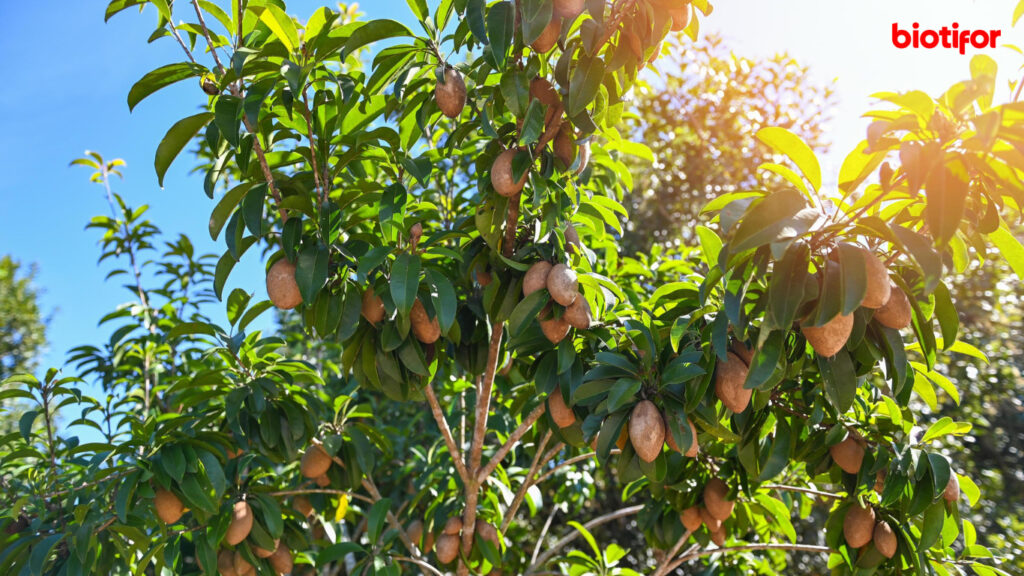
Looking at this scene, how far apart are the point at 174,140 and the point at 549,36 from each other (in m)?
0.85

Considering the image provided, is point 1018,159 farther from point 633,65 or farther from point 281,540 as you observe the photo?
point 281,540

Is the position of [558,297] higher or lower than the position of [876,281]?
higher

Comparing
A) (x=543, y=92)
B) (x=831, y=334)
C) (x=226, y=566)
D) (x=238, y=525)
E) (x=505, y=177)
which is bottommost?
(x=226, y=566)

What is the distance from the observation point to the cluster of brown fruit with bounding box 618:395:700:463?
1.50m

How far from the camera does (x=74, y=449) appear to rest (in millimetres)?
2275

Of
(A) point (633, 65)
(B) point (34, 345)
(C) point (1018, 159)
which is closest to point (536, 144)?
(A) point (633, 65)

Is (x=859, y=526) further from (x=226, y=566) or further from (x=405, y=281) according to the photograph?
(x=226, y=566)

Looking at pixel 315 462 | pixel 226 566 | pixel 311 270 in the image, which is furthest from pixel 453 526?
pixel 311 270

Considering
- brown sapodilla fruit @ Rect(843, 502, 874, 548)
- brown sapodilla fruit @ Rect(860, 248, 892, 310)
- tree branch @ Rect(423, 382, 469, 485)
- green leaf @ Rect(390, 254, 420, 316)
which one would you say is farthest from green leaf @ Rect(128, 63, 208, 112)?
brown sapodilla fruit @ Rect(843, 502, 874, 548)

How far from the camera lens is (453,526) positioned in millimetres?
2260

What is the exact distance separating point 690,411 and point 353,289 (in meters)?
0.82

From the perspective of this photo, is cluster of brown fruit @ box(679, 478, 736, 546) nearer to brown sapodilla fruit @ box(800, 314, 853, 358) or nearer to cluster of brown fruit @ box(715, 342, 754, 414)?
cluster of brown fruit @ box(715, 342, 754, 414)

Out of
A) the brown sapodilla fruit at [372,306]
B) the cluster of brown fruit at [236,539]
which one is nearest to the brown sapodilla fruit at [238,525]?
the cluster of brown fruit at [236,539]

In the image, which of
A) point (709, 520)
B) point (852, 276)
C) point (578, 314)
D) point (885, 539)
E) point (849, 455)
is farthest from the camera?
point (709, 520)
